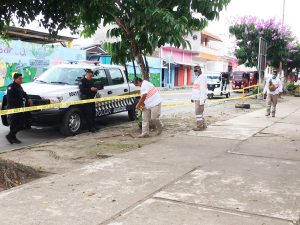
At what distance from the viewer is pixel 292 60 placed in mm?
32469

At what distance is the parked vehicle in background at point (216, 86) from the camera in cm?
2684

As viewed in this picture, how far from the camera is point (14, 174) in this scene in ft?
19.6

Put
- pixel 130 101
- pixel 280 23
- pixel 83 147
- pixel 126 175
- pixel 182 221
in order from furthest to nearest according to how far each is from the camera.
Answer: pixel 280 23, pixel 130 101, pixel 83 147, pixel 126 175, pixel 182 221

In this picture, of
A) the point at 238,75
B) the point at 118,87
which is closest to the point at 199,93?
the point at 118,87

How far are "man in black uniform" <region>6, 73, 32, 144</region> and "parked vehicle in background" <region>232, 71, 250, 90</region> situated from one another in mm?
26833

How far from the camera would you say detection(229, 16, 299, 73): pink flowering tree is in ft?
92.2

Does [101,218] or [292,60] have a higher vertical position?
[292,60]

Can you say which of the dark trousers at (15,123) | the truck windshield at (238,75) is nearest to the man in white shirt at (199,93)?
the dark trousers at (15,123)

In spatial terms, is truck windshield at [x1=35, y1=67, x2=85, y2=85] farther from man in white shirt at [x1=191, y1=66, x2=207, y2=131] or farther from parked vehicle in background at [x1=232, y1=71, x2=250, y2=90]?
parked vehicle in background at [x1=232, y1=71, x2=250, y2=90]

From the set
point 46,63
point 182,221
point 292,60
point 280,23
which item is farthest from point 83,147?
point 292,60

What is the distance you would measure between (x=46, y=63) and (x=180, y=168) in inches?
789

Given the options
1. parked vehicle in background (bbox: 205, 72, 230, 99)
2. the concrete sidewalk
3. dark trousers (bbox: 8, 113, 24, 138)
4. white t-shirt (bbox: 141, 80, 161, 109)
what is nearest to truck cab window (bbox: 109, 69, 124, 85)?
white t-shirt (bbox: 141, 80, 161, 109)

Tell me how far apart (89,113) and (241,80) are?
25336 millimetres

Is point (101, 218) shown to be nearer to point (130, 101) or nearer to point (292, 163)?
point (292, 163)
